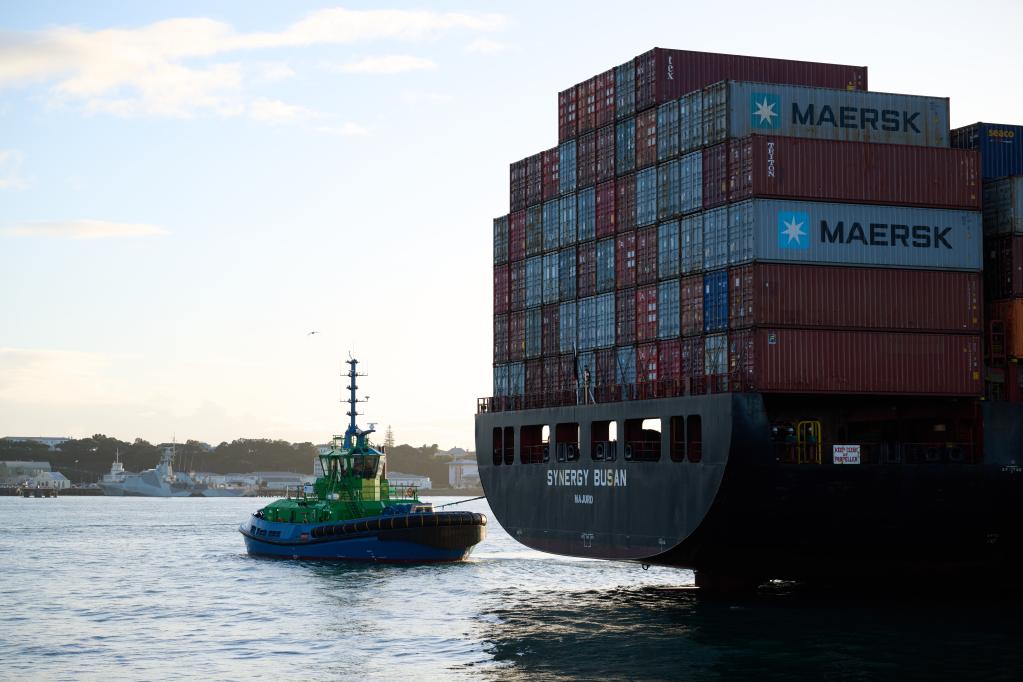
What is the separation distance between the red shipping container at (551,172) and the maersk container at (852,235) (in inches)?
480

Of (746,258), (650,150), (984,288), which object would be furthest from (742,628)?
(650,150)

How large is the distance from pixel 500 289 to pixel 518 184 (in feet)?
15.1

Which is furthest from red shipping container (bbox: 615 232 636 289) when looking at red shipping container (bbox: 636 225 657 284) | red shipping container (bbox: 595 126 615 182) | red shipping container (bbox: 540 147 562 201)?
red shipping container (bbox: 540 147 562 201)

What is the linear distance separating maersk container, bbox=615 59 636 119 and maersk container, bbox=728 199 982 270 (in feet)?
Answer: 25.7

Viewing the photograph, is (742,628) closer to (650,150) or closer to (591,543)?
(591,543)

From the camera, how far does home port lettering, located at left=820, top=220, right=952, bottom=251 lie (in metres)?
43.3

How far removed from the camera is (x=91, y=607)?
5088 cm

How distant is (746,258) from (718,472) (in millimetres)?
6720

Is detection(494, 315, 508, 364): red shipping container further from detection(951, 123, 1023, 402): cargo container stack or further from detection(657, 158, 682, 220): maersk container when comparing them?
detection(951, 123, 1023, 402): cargo container stack

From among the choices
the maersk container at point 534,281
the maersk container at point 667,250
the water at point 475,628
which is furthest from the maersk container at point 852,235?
the maersk container at point 534,281

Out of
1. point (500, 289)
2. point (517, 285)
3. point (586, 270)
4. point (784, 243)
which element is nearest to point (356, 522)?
point (500, 289)

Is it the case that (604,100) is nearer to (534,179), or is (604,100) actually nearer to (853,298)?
(534,179)

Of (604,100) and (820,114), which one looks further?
(604,100)

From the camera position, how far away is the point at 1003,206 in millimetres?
46031
